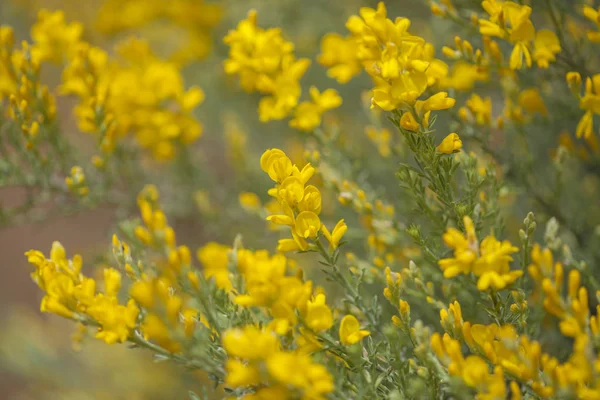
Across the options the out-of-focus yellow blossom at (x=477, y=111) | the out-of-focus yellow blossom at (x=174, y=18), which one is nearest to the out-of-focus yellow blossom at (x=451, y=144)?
the out-of-focus yellow blossom at (x=477, y=111)

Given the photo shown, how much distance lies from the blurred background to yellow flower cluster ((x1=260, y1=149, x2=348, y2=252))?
3.61ft

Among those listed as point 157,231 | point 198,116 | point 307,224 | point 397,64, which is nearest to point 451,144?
point 397,64

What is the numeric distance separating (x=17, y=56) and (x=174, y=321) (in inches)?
44.9

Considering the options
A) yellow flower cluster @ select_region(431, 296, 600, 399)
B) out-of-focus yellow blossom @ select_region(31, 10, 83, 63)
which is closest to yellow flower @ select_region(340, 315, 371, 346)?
yellow flower cluster @ select_region(431, 296, 600, 399)

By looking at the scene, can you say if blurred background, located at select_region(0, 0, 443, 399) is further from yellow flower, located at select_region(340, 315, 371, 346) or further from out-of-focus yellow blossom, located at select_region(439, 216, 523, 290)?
out-of-focus yellow blossom, located at select_region(439, 216, 523, 290)

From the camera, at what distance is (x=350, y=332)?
104 centimetres

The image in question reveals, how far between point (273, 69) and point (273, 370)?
3.13 ft

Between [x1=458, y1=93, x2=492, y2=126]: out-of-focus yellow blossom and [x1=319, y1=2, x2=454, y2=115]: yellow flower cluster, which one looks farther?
[x1=458, y1=93, x2=492, y2=126]: out-of-focus yellow blossom

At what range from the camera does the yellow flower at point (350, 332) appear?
3.32 ft

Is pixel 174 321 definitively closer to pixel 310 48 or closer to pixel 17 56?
pixel 17 56

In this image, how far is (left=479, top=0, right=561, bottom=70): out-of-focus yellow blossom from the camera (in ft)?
3.94

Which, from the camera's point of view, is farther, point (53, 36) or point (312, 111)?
point (53, 36)

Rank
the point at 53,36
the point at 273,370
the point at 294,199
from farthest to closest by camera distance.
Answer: the point at 53,36 → the point at 294,199 → the point at 273,370

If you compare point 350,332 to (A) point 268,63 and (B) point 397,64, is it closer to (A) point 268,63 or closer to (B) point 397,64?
(B) point 397,64
